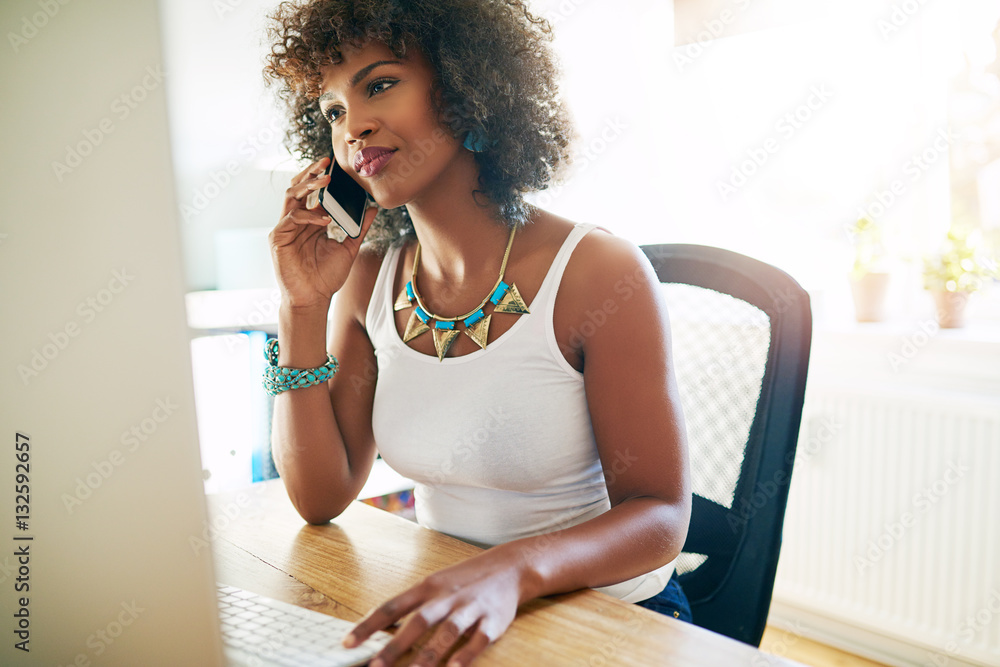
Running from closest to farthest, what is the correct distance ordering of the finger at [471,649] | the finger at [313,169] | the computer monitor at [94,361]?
1. the computer monitor at [94,361]
2. the finger at [471,649]
3. the finger at [313,169]

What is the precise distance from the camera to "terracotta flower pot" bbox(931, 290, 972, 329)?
1898mm

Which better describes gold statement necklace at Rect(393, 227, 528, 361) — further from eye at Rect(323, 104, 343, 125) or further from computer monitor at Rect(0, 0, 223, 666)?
computer monitor at Rect(0, 0, 223, 666)

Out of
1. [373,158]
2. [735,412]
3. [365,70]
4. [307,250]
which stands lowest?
[735,412]

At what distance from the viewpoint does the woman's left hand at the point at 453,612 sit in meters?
0.55

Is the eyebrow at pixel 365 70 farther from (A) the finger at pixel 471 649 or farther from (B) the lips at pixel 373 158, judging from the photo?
(A) the finger at pixel 471 649

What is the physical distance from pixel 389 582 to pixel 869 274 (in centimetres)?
177

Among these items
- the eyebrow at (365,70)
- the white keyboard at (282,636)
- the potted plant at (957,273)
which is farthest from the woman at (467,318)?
the potted plant at (957,273)

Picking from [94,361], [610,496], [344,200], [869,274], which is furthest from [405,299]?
[869,274]

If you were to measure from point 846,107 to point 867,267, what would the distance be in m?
0.49

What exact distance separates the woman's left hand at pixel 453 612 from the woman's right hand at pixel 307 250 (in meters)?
0.56

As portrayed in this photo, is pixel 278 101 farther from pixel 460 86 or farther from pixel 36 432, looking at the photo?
pixel 36 432

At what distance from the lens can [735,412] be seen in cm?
95

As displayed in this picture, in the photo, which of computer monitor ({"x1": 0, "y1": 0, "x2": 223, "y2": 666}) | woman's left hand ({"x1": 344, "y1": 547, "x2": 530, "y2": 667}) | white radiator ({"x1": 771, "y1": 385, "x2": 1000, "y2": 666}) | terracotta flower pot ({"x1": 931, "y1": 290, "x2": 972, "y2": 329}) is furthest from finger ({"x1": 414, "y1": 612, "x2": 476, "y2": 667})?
terracotta flower pot ({"x1": 931, "y1": 290, "x2": 972, "y2": 329})

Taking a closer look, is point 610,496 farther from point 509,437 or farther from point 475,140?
point 475,140
